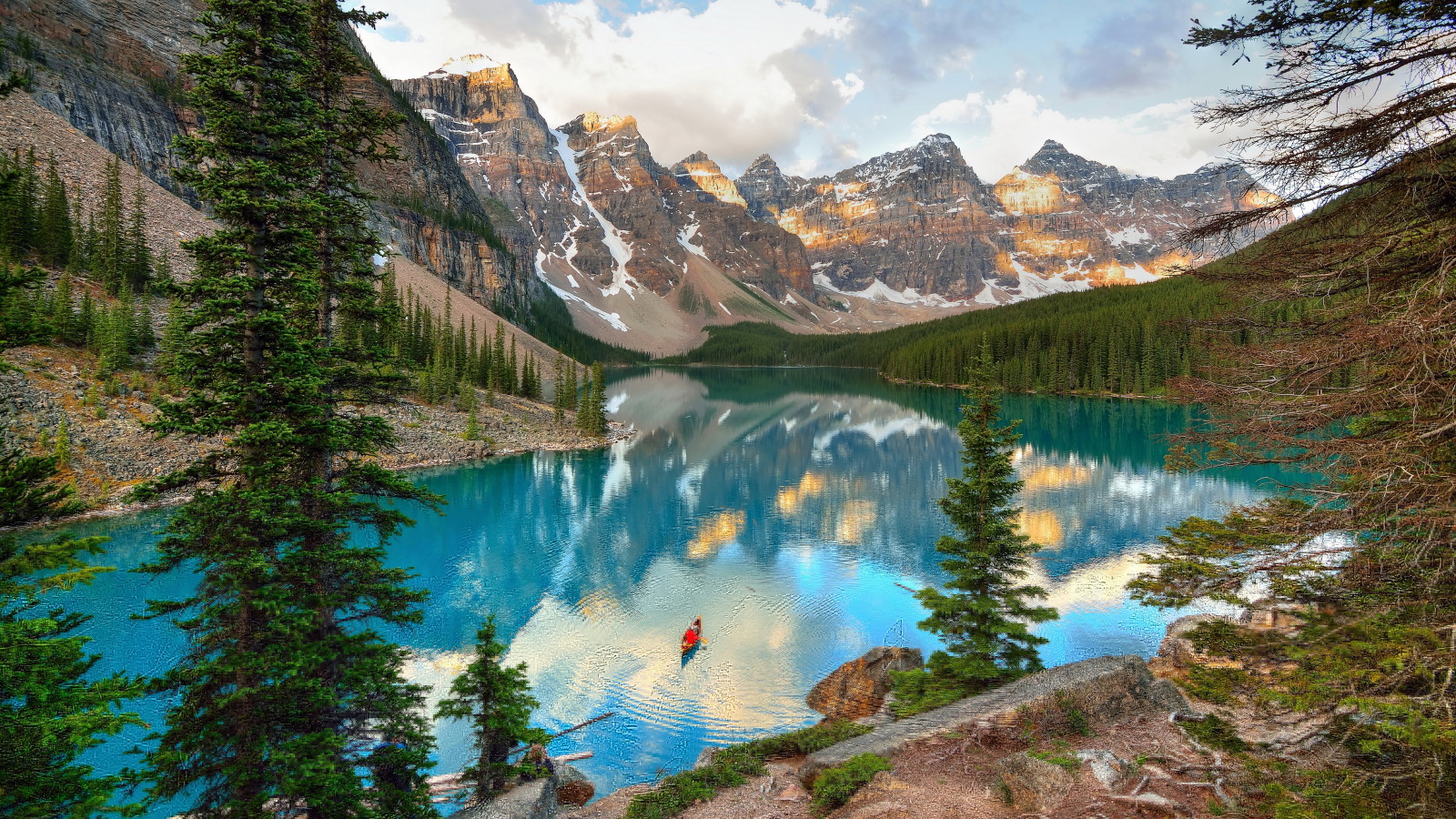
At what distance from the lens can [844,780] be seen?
8.10 m

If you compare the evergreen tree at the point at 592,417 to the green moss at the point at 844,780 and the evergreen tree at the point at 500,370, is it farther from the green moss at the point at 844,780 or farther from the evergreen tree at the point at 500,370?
the green moss at the point at 844,780

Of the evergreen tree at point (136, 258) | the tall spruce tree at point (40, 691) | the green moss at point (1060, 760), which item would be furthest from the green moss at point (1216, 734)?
the evergreen tree at point (136, 258)

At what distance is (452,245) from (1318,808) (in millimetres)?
134343

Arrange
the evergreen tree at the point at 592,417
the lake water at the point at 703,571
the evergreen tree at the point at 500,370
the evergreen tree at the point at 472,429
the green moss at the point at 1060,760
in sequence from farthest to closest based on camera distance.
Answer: the evergreen tree at the point at 500,370, the evergreen tree at the point at 592,417, the evergreen tree at the point at 472,429, the lake water at the point at 703,571, the green moss at the point at 1060,760

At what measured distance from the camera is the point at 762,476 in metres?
44.0


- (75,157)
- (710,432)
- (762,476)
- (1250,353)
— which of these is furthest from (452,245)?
(1250,353)

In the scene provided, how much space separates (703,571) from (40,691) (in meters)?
21.5

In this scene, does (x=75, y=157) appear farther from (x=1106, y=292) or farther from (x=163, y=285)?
(x=1106, y=292)

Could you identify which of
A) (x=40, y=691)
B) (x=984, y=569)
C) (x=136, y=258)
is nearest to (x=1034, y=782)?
(x=984, y=569)

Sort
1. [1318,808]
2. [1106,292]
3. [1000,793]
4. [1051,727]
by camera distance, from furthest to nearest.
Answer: [1106,292] → [1051,727] → [1000,793] → [1318,808]

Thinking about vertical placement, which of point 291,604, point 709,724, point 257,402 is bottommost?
point 709,724

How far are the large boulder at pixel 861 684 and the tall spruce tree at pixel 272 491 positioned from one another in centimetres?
933

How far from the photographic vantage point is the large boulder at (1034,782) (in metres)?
6.98

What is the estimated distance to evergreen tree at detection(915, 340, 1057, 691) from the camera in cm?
1225
